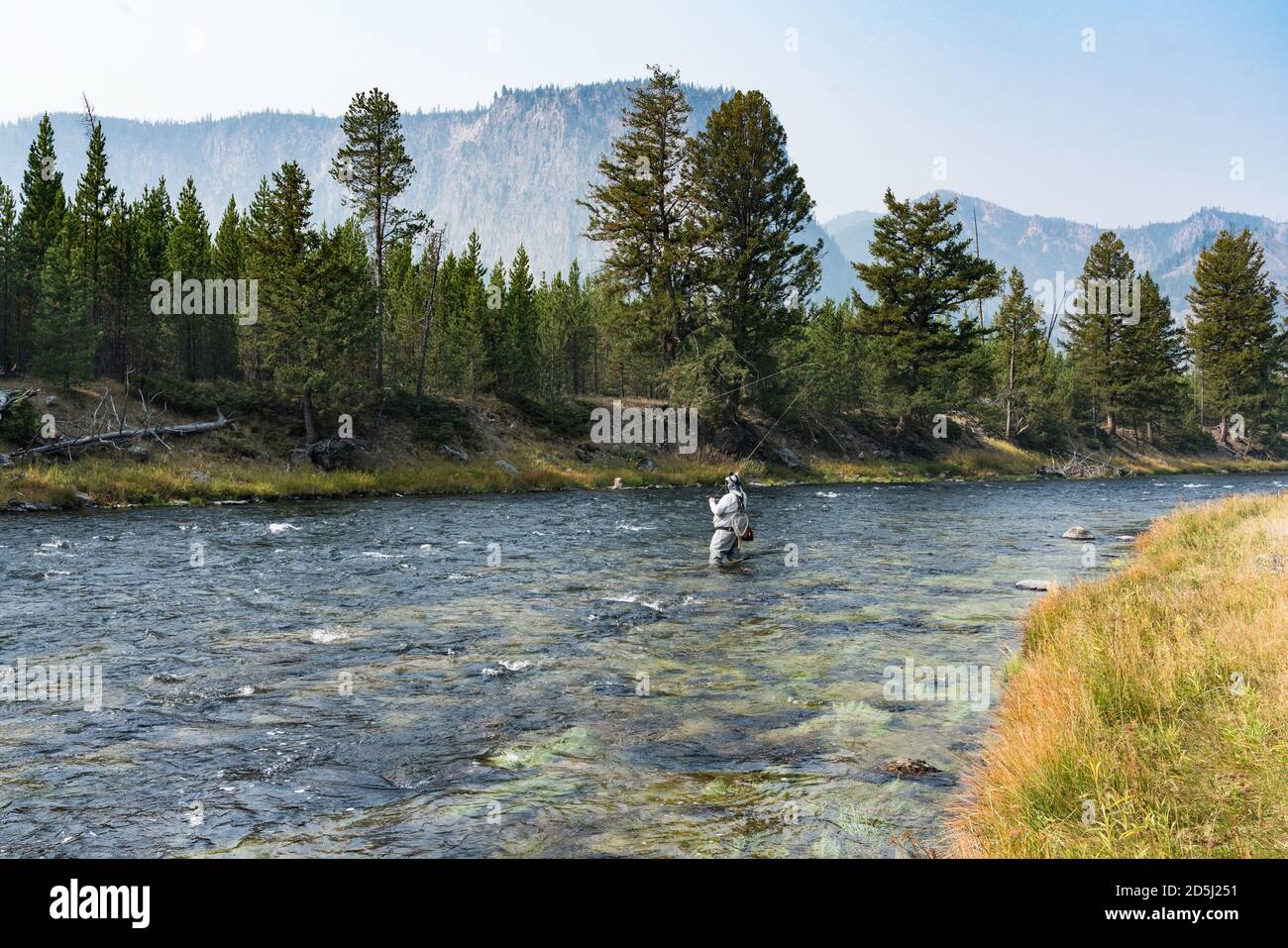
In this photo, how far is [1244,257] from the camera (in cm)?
8069

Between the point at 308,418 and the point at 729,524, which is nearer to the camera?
the point at 729,524

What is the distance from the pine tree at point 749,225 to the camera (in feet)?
171

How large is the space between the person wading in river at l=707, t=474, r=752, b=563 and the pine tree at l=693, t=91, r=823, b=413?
105 ft

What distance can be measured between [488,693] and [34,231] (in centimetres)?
4702

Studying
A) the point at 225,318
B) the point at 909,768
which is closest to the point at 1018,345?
the point at 225,318

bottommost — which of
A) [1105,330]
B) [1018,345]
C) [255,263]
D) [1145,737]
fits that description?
[1145,737]

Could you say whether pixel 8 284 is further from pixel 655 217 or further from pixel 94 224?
pixel 655 217

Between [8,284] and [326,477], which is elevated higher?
[8,284]

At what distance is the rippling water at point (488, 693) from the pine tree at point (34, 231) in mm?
25022

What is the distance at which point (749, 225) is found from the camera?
54.0 m

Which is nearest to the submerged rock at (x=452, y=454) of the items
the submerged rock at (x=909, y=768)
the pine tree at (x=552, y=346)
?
the pine tree at (x=552, y=346)

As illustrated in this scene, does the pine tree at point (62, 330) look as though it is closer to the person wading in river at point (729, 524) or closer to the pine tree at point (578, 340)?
the person wading in river at point (729, 524)
